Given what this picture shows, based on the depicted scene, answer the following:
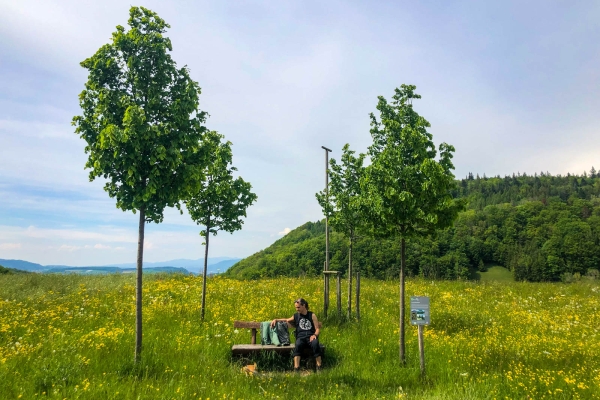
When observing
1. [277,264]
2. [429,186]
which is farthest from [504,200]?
[429,186]

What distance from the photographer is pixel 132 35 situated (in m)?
6.88

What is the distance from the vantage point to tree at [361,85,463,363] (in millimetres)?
7383

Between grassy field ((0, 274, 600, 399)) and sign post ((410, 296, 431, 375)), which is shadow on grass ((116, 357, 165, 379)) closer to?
grassy field ((0, 274, 600, 399))

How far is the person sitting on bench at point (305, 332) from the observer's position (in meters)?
7.93

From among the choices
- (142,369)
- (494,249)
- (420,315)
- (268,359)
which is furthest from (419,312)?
(494,249)

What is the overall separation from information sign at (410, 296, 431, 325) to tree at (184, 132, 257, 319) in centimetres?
699

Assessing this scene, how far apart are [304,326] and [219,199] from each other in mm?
5610

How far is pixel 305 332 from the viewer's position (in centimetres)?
836

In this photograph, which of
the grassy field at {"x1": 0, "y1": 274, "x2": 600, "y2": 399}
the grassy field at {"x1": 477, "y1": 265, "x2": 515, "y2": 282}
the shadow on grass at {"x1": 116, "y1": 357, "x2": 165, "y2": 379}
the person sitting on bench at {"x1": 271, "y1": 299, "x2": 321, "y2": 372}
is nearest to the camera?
the grassy field at {"x1": 0, "y1": 274, "x2": 600, "y2": 399}

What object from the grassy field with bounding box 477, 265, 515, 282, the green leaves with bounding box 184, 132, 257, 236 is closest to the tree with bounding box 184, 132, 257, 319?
the green leaves with bounding box 184, 132, 257, 236

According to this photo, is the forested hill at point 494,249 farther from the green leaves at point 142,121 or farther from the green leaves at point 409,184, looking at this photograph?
the green leaves at point 142,121

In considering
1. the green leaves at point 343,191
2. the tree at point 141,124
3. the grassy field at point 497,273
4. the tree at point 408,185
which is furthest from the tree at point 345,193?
the grassy field at point 497,273

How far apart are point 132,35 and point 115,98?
→ 138 cm

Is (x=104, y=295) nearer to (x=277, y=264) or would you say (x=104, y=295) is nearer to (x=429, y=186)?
(x=429, y=186)
